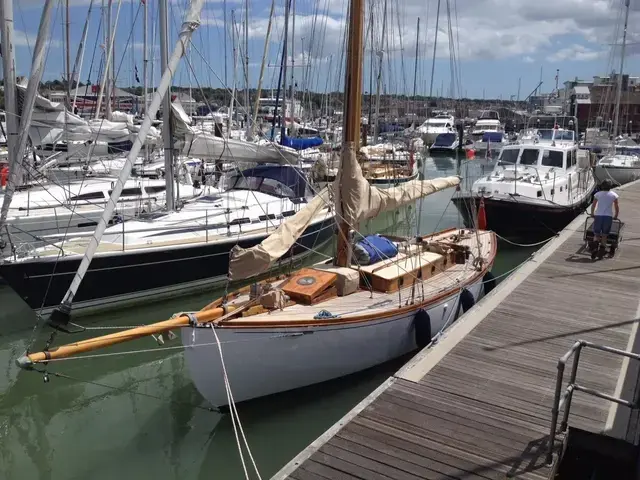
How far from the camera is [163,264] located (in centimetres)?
1417

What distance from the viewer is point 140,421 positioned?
962cm

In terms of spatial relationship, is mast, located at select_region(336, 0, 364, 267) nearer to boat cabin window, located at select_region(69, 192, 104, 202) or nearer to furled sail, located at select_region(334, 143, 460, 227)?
furled sail, located at select_region(334, 143, 460, 227)

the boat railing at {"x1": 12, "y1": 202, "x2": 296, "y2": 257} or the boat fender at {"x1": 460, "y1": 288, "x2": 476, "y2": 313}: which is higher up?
the boat railing at {"x1": 12, "y1": 202, "x2": 296, "y2": 257}

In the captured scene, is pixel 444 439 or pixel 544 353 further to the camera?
pixel 544 353

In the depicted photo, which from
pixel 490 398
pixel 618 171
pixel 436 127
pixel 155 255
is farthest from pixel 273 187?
pixel 436 127

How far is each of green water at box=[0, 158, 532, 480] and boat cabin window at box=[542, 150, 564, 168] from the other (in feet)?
45.7

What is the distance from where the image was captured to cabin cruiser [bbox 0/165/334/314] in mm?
12828

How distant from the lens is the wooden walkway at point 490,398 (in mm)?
5891

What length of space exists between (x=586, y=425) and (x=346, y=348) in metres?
4.00

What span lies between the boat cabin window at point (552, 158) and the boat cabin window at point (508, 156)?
3.20 ft

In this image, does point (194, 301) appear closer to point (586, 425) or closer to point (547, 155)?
point (586, 425)

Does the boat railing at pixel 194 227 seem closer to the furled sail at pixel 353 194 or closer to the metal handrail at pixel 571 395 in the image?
→ the furled sail at pixel 353 194

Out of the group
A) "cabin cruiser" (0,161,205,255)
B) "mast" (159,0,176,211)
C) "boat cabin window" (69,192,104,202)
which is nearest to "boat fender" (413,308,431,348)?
"mast" (159,0,176,211)

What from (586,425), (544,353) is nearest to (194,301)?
(544,353)
